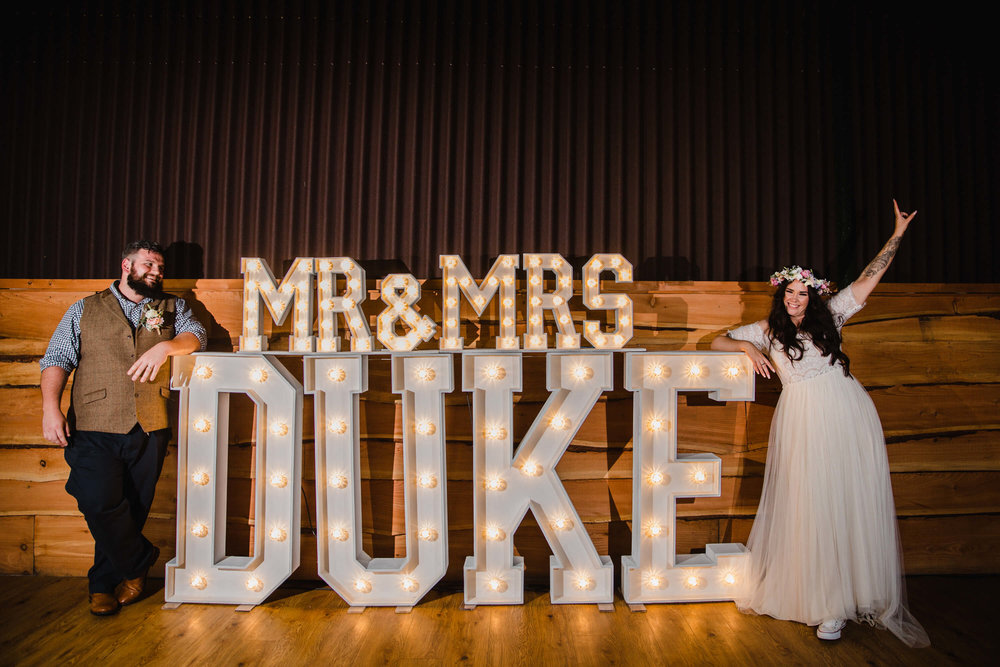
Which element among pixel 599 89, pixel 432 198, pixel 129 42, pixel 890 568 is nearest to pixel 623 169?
pixel 599 89

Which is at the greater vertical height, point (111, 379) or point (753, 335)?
point (753, 335)

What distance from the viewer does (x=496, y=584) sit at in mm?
2477

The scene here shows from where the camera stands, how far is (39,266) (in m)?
3.06

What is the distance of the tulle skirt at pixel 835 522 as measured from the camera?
2271 mm

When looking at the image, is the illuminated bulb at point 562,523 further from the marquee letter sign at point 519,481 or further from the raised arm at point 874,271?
the raised arm at point 874,271

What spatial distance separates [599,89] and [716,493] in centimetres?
230

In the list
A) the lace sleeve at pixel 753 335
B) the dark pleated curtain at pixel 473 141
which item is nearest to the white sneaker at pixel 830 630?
the lace sleeve at pixel 753 335

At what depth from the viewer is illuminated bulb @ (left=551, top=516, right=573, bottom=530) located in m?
2.47

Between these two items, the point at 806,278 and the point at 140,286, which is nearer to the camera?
the point at 806,278

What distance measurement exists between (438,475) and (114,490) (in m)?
1.54

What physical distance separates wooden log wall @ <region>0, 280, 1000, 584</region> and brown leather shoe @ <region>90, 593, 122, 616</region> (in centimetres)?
42

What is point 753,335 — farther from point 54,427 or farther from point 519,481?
point 54,427

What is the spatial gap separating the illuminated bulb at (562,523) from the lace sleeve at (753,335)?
123cm

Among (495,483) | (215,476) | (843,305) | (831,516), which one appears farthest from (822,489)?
(215,476)
